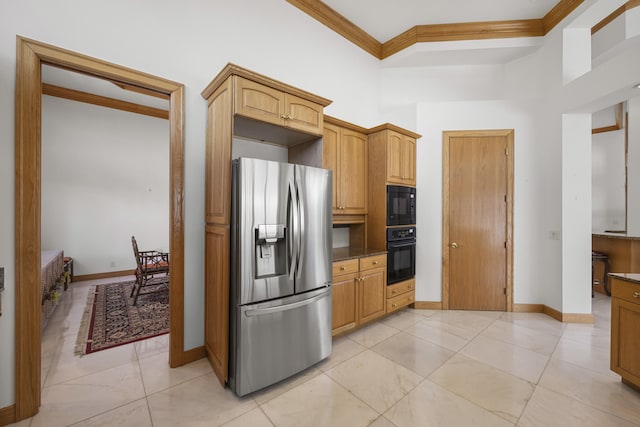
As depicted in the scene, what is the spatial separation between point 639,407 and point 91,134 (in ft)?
27.0

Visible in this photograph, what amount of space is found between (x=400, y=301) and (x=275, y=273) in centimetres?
213

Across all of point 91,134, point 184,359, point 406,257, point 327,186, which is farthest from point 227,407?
point 91,134

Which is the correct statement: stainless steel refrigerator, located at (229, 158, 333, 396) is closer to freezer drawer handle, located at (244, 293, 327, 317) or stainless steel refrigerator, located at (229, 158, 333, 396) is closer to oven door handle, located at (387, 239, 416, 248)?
freezer drawer handle, located at (244, 293, 327, 317)

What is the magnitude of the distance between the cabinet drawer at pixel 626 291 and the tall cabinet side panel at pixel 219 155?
3.13 metres

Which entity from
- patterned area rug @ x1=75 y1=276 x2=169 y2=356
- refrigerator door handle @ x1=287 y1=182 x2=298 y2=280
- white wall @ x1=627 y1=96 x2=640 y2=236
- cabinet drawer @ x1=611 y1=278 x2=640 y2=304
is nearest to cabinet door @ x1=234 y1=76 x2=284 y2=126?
refrigerator door handle @ x1=287 y1=182 x2=298 y2=280

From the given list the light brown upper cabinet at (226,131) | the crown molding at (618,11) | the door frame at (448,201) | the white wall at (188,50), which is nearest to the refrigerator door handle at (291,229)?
the light brown upper cabinet at (226,131)

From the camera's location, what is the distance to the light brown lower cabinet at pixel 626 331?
6.63ft

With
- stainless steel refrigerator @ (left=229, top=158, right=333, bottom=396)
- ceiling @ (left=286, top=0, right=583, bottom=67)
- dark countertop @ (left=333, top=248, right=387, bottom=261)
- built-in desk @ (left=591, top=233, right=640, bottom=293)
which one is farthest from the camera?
built-in desk @ (left=591, top=233, right=640, bottom=293)

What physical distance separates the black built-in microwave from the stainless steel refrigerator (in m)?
1.31

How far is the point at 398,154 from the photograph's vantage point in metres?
3.56

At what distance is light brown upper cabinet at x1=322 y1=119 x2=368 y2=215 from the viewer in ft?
10.5

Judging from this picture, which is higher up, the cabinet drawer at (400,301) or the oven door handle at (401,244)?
the oven door handle at (401,244)

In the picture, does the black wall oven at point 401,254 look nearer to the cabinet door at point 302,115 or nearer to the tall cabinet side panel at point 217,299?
the cabinet door at point 302,115

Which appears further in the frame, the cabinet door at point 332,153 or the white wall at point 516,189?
the white wall at point 516,189
